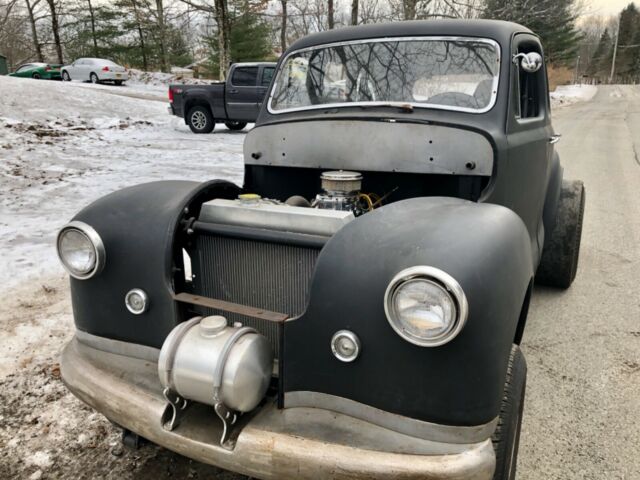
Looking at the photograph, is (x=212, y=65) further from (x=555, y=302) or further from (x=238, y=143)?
(x=555, y=302)

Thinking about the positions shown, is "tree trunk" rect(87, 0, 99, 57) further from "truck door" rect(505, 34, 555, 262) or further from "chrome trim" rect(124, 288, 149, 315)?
"chrome trim" rect(124, 288, 149, 315)

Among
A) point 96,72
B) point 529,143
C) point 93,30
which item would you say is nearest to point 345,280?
point 529,143

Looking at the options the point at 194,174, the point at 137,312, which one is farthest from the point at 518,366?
the point at 194,174

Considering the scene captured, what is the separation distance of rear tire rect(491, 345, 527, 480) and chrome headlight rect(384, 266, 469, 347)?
1.76ft

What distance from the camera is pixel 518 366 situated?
212 cm

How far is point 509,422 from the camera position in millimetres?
1912

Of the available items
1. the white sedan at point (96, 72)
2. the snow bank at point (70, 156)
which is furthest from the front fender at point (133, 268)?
the white sedan at point (96, 72)

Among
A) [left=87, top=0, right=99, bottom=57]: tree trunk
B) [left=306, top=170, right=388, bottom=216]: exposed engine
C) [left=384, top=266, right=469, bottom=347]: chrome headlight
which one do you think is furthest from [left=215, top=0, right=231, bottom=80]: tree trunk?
[left=87, top=0, right=99, bottom=57]: tree trunk

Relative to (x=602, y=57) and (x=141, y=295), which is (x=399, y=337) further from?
(x=602, y=57)

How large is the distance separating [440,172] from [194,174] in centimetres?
688

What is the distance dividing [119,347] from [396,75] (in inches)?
86.3

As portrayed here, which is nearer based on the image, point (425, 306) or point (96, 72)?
point (425, 306)

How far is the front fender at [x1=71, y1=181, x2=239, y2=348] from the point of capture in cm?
221

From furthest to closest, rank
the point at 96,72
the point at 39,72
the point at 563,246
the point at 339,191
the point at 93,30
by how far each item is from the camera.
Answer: the point at 93,30 → the point at 39,72 → the point at 96,72 → the point at 563,246 → the point at 339,191
